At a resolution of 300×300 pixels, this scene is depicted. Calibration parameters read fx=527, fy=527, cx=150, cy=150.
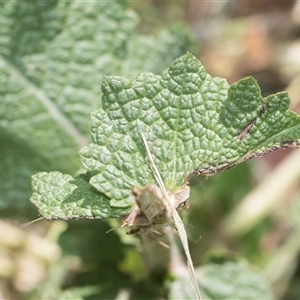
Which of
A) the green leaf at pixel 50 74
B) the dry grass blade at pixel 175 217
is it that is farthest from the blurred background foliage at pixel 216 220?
the dry grass blade at pixel 175 217

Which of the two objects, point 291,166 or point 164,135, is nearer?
point 164,135

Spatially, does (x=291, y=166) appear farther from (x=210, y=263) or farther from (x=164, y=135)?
(x=164, y=135)

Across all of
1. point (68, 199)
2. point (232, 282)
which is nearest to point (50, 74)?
point (68, 199)

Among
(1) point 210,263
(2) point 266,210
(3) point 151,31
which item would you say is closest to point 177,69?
(1) point 210,263

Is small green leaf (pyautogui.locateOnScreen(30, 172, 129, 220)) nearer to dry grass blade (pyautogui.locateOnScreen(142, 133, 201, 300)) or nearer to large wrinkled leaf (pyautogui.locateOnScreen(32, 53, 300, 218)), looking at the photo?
large wrinkled leaf (pyautogui.locateOnScreen(32, 53, 300, 218))

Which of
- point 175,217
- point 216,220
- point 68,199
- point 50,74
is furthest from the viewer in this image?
point 216,220

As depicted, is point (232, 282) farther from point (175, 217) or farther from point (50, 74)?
point (50, 74)
